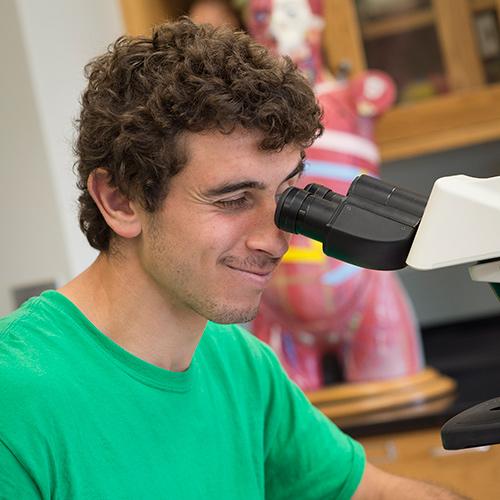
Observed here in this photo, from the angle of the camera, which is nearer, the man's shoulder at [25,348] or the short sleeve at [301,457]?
the man's shoulder at [25,348]

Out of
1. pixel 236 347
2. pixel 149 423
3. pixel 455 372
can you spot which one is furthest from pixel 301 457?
pixel 455 372

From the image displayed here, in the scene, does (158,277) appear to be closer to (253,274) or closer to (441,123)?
(253,274)

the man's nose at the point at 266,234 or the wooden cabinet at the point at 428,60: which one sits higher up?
the wooden cabinet at the point at 428,60

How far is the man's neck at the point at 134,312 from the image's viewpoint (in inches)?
50.9

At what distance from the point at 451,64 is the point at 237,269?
1.76 m

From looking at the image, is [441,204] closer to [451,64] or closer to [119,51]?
[119,51]

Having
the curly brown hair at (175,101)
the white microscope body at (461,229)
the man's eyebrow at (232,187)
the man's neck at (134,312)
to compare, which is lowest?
the man's neck at (134,312)

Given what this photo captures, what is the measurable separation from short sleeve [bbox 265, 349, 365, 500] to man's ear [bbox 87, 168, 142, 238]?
0.34m

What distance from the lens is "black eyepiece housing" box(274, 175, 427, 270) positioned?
3.29 ft

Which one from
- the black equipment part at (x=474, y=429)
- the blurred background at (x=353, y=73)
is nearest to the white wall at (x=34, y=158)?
the blurred background at (x=353, y=73)

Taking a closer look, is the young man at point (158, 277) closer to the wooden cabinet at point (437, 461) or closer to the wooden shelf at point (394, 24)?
the wooden cabinet at point (437, 461)

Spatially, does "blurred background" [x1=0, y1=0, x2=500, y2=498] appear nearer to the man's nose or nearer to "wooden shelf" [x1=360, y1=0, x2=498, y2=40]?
"wooden shelf" [x1=360, y1=0, x2=498, y2=40]

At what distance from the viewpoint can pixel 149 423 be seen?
4.12 ft

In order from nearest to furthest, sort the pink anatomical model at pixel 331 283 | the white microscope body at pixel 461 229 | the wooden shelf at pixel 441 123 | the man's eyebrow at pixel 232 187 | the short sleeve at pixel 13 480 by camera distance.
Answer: the white microscope body at pixel 461 229
the short sleeve at pixel 13 480
the man's eyebrow at pixel 232 187
the pink anatomical model at pixel 331 283
the wooden shelf at pixel 441 123
